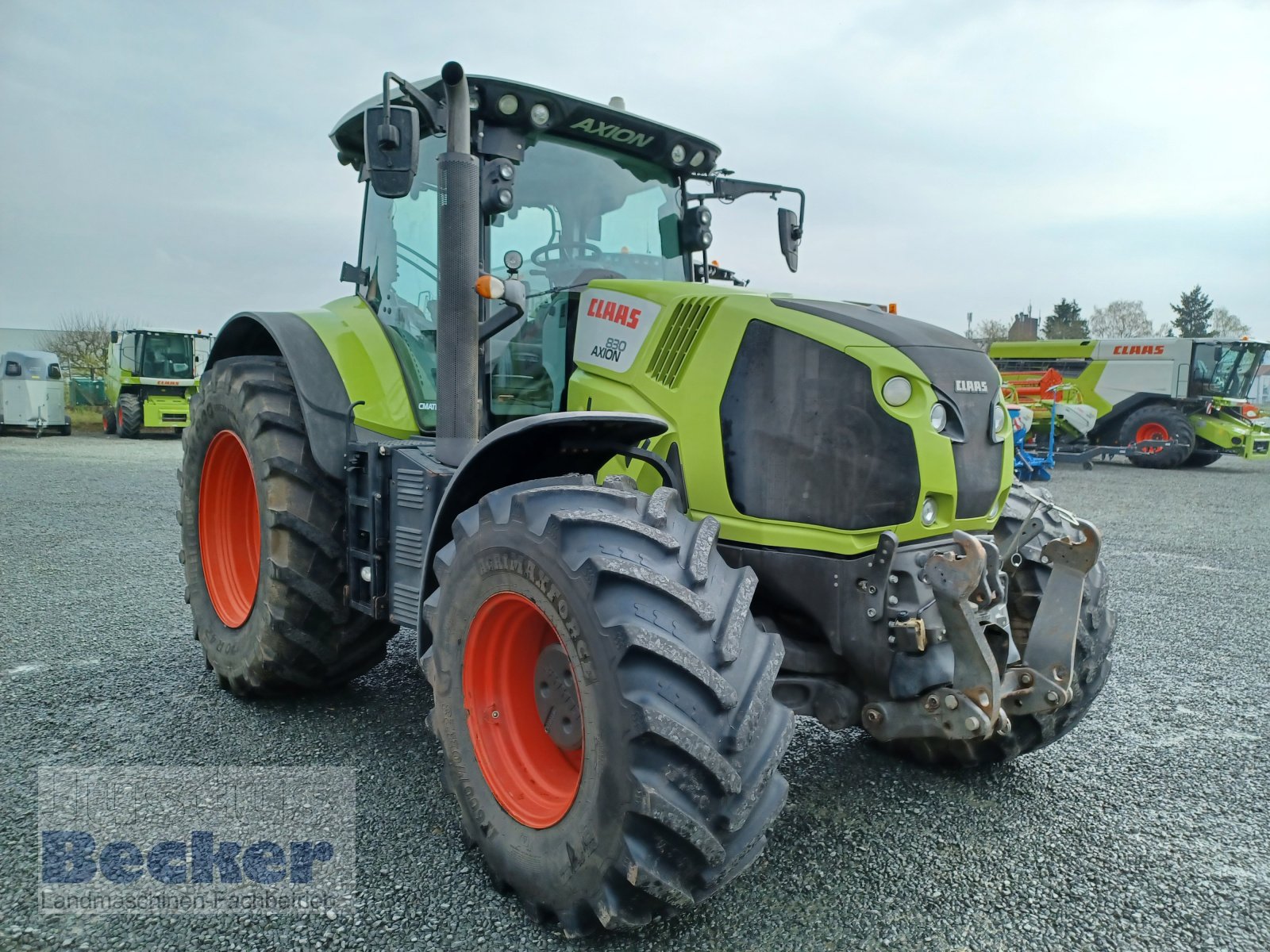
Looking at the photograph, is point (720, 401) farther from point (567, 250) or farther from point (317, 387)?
point (317, 387)

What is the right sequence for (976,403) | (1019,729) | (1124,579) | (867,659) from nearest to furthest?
(867,659), (976,403), (1019,729), (1124,579)

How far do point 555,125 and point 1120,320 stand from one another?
6458 centimetres

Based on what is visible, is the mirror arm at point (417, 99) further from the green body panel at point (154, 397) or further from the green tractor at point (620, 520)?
the green body panel at point (154, 397)

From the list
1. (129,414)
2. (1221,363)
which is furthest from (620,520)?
(129,414)

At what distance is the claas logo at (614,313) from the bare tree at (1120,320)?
5900 centimetres

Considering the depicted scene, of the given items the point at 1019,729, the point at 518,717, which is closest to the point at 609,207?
the point at 518,717

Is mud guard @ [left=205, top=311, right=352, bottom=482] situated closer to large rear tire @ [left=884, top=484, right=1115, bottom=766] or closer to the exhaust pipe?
Answer: the exhaust pipe

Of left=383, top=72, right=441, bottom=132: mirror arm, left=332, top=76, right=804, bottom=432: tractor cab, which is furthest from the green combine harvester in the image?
left=383, top=72, right=441, bottom=132: mirror arm

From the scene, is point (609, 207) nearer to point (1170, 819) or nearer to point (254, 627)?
point (254, 627)

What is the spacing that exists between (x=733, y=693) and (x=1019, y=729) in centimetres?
152

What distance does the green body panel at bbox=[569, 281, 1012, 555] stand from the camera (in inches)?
97.3

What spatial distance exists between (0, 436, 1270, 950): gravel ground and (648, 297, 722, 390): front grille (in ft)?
4.69

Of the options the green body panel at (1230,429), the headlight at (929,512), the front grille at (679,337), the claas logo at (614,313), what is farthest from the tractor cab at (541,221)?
the green body panel at (1230,429)

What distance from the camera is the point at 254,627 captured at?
356 centimetres
